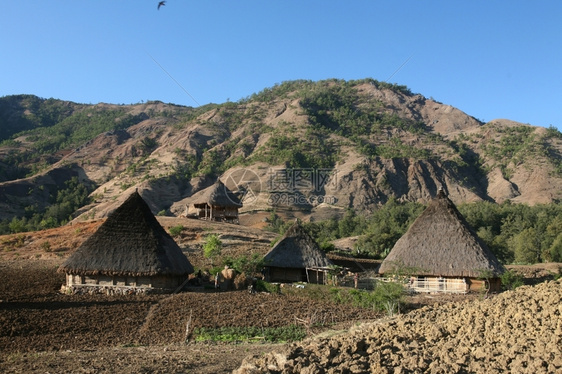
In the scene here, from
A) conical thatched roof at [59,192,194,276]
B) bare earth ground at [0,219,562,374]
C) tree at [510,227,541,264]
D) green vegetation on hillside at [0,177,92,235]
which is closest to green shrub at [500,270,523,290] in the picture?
bare earth ground at [0,219,562,374]

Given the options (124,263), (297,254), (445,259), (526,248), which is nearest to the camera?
(124,263)

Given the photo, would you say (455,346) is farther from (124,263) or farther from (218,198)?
(218,198)

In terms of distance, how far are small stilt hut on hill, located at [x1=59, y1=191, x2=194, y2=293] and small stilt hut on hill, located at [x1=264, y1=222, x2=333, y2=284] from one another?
472cm

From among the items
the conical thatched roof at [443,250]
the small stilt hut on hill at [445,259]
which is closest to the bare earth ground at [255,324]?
the small stilt hut on hill at [445,259]

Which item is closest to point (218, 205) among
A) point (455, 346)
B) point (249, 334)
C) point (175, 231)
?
point (175, 231)

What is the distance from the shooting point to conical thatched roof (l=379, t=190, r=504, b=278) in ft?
73.1

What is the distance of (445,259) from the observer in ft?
74.3

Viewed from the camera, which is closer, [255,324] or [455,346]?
[455,346]

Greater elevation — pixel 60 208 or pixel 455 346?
pixel 60 208

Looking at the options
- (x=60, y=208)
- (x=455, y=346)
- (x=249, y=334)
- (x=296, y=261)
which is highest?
(x=60, y=208)

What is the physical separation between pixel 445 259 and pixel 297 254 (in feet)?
21.8

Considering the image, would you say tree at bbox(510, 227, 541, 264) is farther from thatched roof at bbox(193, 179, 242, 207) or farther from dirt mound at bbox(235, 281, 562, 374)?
dirt mound at bbox(235, 281, 562, 374)

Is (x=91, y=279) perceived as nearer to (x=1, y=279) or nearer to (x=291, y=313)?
(x=1, y=279)

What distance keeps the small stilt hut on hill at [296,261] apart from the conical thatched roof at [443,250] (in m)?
2.84
